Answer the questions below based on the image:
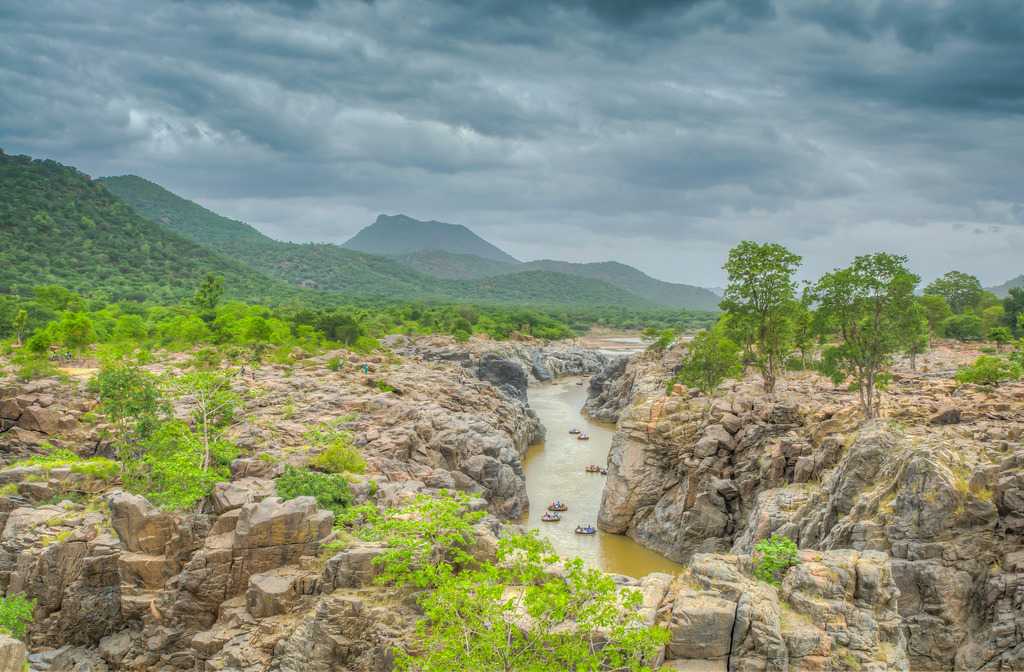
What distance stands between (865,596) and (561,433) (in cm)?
5723

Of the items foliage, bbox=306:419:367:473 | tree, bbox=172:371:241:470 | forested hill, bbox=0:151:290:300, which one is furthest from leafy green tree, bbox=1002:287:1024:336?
forested hill, bbox=0:151:290:300

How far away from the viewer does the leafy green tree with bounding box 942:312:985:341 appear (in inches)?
3110

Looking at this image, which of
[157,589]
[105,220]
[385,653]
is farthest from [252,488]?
[105,220]

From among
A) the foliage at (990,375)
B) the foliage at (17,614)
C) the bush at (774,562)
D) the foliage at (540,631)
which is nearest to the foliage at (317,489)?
the foliage at (17,614)

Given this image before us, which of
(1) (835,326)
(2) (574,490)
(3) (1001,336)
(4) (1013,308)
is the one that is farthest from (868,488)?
(4) (1013,308)

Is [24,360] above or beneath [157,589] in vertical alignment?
above

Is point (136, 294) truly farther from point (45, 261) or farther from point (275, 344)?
point (275, 344)

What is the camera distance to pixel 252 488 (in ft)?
88.0

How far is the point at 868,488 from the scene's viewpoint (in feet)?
82.8

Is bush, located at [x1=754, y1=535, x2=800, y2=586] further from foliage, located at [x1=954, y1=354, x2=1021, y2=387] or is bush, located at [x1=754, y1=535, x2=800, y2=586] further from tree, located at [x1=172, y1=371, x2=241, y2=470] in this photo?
tree, located at [x1=172, y1=371, x2=241, y2=470]

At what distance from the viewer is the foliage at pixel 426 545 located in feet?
65.5

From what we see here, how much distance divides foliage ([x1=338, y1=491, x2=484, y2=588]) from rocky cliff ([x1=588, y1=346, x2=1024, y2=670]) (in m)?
7.55

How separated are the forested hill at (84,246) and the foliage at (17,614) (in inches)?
3630

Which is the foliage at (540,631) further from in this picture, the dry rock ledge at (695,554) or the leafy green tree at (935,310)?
the leafy green tree at (935,310)
